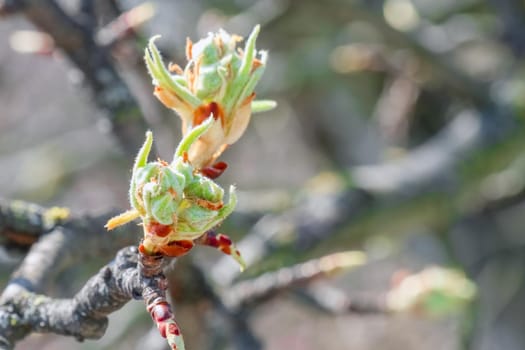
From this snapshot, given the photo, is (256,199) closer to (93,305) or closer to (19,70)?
(93,305)

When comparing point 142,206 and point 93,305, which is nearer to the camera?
point 142,206

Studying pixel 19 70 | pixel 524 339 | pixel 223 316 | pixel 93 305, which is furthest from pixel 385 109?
pixel 19 70

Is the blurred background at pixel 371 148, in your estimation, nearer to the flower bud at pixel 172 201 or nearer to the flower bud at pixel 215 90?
the flower bud at pixel 215 90

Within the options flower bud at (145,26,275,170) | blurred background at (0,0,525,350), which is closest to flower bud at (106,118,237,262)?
flower bud at (145,26,275,170)

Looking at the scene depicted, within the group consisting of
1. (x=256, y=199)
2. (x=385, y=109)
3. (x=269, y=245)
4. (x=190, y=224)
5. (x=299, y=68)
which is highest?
(x=299, y=68)

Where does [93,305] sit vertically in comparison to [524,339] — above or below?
below

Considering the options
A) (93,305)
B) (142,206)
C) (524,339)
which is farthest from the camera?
(524,339)

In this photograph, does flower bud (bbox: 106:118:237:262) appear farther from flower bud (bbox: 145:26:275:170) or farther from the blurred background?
the blurred background

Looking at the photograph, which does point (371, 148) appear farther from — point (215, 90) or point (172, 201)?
point (172, 201)

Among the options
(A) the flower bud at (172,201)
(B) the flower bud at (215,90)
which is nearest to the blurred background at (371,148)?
(B) the flower bud at (215,90)
